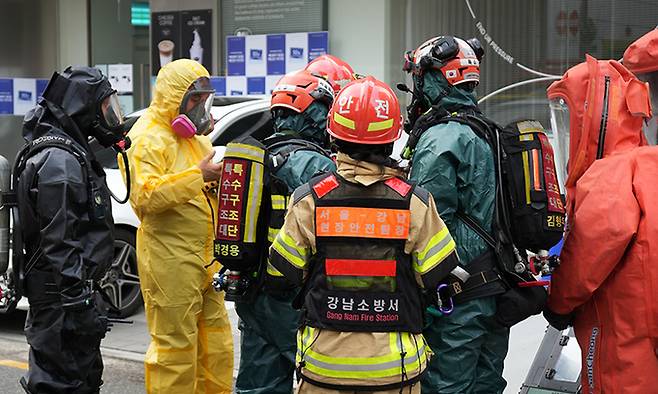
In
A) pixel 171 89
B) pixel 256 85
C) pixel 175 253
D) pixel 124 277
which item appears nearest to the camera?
pixel 175 253

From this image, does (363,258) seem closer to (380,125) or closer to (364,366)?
(364,366)

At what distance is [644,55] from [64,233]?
2.72 m

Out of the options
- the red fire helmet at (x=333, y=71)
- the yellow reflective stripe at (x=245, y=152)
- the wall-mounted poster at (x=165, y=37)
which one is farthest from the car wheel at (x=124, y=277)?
the wall-mounted poster at (x=165, y=37)

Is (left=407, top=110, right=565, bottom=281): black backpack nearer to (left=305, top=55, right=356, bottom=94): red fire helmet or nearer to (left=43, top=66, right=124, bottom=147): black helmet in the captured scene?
(left=305, top=55, right=356, bottom=94): red fire helmet

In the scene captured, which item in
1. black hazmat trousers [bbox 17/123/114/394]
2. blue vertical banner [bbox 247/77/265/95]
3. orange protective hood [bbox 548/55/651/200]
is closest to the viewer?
orange protective hood [bbox 548/55/651/200]

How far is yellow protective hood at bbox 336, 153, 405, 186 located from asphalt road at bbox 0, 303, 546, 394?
3.01m

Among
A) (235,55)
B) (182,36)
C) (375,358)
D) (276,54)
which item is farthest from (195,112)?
(182,36)

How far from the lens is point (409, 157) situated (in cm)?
464

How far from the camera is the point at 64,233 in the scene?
4551mm

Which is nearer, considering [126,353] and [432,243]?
[432,243]

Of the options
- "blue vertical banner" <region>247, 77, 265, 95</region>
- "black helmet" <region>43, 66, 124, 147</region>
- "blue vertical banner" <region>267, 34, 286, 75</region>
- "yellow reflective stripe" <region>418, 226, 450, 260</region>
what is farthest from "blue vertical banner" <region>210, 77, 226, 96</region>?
"yellow reflective stripe" <region>418, 226, 450, 260</region>

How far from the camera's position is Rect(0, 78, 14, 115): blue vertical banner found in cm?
1532

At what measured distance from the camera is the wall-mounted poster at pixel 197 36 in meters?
13.4

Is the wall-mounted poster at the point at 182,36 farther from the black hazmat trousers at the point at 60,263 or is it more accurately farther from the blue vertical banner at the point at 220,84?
the black hazmat trousers at the point at 60,263
